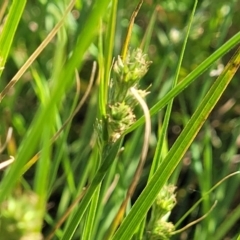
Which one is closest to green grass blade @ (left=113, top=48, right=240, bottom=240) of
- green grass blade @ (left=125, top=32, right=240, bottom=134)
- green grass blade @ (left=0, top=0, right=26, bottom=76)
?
green grass blade @ (left=125, top=32, right=240, bottom=134)

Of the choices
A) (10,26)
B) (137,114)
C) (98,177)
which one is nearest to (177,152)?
(98,177)

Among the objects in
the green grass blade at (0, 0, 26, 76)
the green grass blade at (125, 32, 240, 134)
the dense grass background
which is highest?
the green grass blade at (0, 0, 26, 76)

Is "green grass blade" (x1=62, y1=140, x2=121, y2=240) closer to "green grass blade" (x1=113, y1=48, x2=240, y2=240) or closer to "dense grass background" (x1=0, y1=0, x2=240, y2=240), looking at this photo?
"green grass blade" (x1=113, y1=48, x2=240, y2=240)

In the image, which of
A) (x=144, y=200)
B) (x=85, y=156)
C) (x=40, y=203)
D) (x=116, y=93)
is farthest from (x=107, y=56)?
(x=85, y=156)

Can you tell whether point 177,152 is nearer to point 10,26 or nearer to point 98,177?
point 98,177

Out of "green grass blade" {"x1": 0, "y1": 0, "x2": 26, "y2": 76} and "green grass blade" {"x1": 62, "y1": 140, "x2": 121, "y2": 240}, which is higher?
"green grass blade" {"x1": 0, "y1": 0, "x2": 26, "y2": 76}

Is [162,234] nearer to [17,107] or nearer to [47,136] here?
[47,136]

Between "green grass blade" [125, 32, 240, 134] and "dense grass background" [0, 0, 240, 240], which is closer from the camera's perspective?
"green grass blade" [125, 32, 240, 134]
